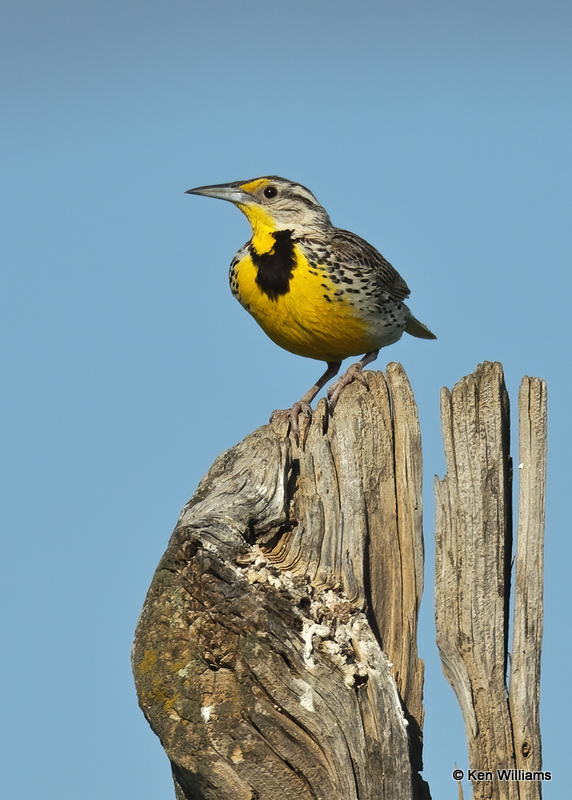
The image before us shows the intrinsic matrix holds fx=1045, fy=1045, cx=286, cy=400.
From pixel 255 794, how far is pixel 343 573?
115 centimetres

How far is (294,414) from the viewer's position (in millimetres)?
6156

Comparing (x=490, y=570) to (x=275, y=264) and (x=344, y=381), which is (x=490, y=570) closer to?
(x=344, y=381)

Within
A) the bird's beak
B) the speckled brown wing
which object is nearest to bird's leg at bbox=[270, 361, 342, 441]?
the speckled brown wing

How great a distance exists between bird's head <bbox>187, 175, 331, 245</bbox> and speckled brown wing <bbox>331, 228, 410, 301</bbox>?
222mm

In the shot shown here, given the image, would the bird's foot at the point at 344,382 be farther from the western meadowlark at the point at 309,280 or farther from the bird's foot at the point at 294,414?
the western meadowlark at the point at 309,280

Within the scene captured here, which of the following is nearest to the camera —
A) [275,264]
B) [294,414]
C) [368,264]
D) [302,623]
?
[302,623]

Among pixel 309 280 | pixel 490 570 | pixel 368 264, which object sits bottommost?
pixel 490 570

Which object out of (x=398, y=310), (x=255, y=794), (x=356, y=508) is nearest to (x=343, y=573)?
(x=356, y=508)

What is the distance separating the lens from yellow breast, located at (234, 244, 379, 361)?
7.00 metres

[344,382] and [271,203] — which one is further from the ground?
[271,203]

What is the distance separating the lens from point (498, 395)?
5227 millimetres

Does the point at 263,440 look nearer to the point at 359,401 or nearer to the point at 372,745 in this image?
the point at 359,401

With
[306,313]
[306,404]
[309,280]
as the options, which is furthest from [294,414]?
[309,280]

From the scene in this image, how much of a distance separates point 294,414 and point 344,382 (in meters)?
0.37
